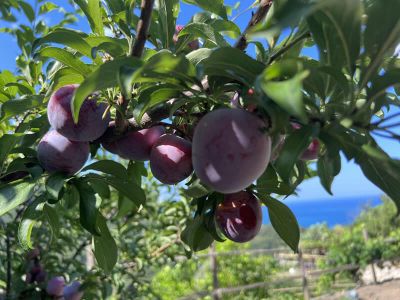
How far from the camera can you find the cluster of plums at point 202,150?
485 mm

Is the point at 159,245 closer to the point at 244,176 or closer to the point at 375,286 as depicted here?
the point at 244,176

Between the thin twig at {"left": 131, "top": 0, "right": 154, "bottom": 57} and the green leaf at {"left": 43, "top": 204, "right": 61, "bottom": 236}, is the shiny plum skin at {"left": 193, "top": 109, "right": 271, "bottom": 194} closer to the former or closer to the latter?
the thin twig at {"left": 131, "top": 0, "right": 154, "bottom": 57}

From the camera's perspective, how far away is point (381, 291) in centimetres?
709

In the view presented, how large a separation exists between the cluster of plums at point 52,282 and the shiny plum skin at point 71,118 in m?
0.71

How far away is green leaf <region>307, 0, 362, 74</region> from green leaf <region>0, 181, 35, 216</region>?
452mm

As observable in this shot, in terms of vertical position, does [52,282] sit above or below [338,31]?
below

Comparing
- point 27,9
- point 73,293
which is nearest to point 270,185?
point 73,293

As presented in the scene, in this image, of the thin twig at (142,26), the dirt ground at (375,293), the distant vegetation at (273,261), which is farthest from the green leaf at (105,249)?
the dirt ground at (375,293)

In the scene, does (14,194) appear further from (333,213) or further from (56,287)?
(333,213)

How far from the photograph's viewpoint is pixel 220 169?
1.62 feet

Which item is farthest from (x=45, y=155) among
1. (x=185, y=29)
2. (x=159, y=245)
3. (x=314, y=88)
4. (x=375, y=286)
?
(x=375, y=286)

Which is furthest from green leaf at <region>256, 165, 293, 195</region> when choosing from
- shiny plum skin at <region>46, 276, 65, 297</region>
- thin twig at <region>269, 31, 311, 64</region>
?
shiny plum skin at <region>46, 276, 65, 297</region>

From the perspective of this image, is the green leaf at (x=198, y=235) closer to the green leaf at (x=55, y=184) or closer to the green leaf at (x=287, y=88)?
the green leaf at (x=55, y=184)

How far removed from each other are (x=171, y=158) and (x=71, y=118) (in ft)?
0.49
